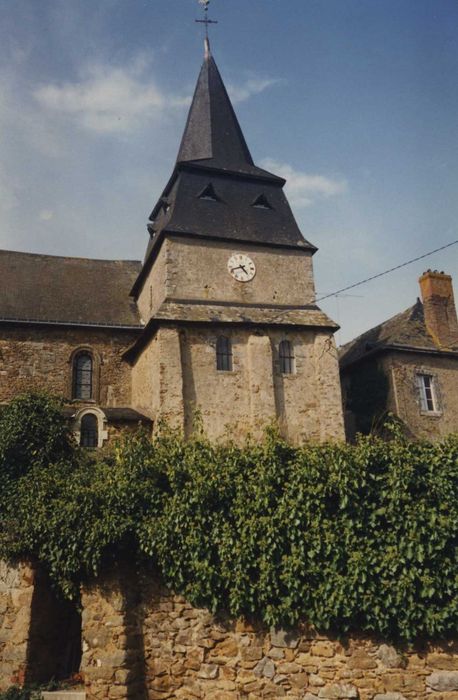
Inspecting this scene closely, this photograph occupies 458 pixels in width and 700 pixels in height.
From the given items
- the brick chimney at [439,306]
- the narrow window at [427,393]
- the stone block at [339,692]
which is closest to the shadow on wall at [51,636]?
the stone block at [339,692]

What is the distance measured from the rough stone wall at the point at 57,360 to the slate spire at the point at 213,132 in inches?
301

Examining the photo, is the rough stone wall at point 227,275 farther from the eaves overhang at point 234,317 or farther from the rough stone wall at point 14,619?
the rough stone wall at point 14,619

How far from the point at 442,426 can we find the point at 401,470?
14.2m

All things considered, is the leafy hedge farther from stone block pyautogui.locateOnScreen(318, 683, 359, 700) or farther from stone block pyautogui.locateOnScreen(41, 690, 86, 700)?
stone block pyautogui.locateOnScreen(41, 690, 86, 700)

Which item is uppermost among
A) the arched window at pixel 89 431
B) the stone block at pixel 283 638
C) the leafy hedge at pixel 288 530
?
the arched window at pixel 89 431

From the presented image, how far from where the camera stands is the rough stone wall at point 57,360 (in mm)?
21266

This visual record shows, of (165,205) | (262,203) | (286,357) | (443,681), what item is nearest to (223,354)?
(286,357)

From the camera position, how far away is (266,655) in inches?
348

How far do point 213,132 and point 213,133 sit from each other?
8cm

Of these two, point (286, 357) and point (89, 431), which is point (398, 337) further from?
point (89, 431)

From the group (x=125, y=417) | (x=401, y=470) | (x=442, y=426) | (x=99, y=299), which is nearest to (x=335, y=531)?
(x=401, y=470)

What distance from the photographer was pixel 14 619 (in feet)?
35.1

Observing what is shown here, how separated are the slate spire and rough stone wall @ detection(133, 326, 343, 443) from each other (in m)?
7.61

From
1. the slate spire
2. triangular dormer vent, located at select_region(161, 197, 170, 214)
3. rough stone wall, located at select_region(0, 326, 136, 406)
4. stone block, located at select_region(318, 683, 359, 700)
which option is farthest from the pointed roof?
stone block, located at select_region(318, 683, 359, 700)
